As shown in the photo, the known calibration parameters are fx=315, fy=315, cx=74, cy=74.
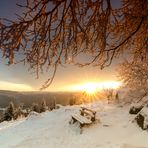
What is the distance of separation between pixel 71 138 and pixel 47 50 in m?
10.3

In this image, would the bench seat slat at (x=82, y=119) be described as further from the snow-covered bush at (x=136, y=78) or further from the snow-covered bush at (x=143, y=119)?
the snow-covered bush at (x=136, y=78)

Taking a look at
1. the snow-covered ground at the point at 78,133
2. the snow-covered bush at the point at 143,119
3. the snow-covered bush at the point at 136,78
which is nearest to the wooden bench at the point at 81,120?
the snow-covered ground at the point at 78,133

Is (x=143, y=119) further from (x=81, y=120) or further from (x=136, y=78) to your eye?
(x=136, y=78)

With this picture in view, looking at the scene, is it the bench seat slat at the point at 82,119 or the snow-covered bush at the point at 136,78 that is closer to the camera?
the bench seat slat at the point at 82,119

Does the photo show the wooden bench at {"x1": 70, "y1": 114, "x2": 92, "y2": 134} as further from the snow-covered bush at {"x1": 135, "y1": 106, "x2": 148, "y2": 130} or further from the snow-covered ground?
the snow-covered bush at {"x1": 135, "y1": 106, "x2": 148, "y2": 130}

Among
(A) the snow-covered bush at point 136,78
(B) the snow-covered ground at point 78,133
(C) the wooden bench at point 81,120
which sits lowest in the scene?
(B) the snow-covered ground at point 78,133

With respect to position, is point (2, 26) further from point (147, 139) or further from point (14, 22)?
point (147, 139)

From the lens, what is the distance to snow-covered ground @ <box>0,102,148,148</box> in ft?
40.9

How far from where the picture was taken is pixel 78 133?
14930mm

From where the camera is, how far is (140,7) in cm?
489

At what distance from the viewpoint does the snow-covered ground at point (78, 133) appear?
12453 millimetres

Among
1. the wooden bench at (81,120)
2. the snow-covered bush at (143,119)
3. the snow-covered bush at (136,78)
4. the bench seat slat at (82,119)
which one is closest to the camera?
the snow-covered bush at (143,119)

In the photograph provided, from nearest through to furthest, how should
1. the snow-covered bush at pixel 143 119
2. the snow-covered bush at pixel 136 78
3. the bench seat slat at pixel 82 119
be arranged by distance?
the snow-covered bush at pixel 143 119 < the bench seat slat at pixel 82 119 < the snow-covered bush at pixel 136 78

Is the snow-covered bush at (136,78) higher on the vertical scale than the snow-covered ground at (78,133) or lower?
higher
